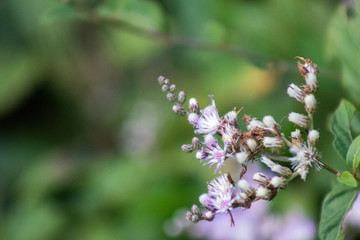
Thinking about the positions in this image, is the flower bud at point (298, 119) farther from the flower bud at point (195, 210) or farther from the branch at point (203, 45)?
the branch at point (203, 45)

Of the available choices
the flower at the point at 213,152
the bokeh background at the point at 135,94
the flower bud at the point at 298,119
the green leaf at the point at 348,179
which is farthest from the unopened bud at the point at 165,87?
the bokeh background at the point at 135,94

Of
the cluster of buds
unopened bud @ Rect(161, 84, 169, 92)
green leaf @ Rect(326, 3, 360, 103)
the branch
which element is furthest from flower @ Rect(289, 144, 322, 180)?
the branch

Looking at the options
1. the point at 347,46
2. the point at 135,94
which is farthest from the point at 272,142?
the point at 135,94

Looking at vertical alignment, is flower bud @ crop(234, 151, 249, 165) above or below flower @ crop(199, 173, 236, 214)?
above

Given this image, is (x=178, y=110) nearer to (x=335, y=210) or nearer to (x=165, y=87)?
(x=165, y=87)

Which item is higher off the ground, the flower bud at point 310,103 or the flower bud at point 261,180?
the flower bud at point 310,103

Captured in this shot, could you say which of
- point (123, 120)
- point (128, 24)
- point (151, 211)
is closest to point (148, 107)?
point (123, 120)

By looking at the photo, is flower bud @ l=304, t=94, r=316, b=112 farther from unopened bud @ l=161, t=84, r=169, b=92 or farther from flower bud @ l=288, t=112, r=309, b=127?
unopened bud @ l=161, t=84, r=169, b=92
